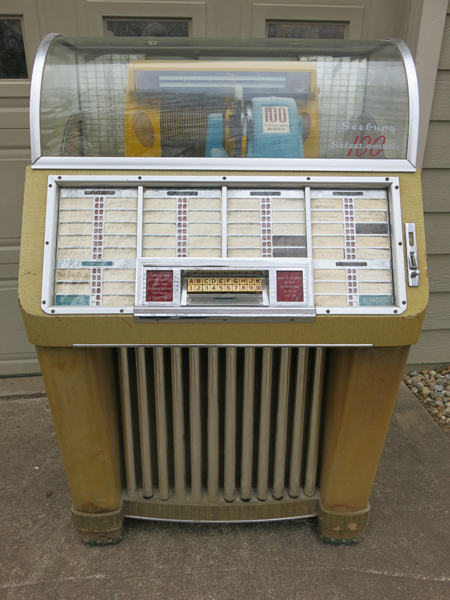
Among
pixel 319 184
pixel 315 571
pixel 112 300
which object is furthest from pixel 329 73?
pixel 315 571

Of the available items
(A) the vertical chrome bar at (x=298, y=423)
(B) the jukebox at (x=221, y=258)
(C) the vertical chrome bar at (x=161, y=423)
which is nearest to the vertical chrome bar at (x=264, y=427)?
(B) the jukebox at (x=221, y=258)

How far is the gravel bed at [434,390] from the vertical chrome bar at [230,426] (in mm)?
1731

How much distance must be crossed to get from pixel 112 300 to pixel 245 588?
4.17 ft

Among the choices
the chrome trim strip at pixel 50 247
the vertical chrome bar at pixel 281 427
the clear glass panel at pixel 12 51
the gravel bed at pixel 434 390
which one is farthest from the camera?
the gravel bed at pixel 434 390

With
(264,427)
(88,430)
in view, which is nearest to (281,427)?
(264,427)

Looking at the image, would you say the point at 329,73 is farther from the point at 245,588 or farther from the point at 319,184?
the point at 245,588

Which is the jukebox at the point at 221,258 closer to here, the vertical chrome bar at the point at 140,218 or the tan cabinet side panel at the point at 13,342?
the vertical chrome bar at the point at 140,218

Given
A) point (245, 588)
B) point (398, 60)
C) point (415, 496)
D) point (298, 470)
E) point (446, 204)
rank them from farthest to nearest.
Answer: point (446, 204), point (415, 496), point (298, 470), point (245, 588), point (398, 60)

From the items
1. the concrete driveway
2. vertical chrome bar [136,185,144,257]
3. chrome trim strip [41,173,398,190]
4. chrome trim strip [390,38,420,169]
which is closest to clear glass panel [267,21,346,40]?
chrome trim strip [390,38,420,169]

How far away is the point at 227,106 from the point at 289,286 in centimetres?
74

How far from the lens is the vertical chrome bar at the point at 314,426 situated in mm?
1708

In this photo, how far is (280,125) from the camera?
1.65 m

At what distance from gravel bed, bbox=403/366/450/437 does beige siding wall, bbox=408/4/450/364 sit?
10 centimetres

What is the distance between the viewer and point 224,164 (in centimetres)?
152
